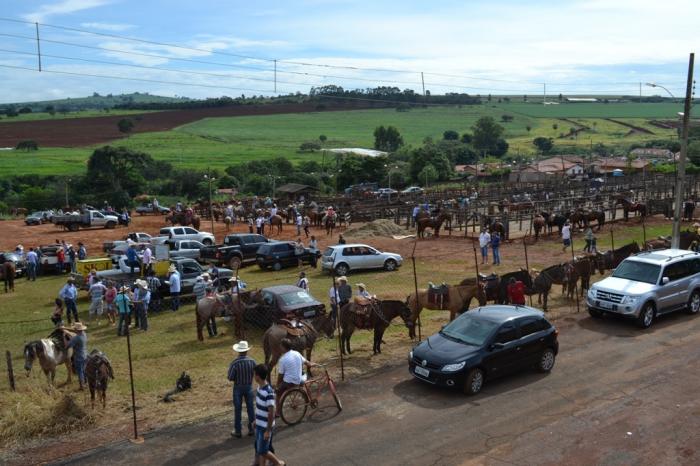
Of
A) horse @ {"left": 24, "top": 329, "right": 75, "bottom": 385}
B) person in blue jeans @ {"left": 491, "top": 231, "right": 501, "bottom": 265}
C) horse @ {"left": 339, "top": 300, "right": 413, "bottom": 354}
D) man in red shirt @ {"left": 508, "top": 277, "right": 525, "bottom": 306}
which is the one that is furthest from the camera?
person in blue jeans @ {"left": 491, "top": 231, "right": 501, "bottom": 265}

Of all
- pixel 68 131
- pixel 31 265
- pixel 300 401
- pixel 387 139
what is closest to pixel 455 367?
pixel 300 401

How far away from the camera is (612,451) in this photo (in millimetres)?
10703

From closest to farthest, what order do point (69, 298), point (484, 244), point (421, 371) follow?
point (421, 371) < point (69, 298) < point (484, 244)

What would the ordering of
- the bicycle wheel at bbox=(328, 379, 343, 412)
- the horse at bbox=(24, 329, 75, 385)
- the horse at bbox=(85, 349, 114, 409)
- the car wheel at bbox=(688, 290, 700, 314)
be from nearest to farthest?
1. the bicycle wheel at bbox=(328, 379, 343, 412)
2. the horse at bbox=(85, 349, 114, 409)
3. the horse at bbox=(24, 329, 75, 385)
4. the car wheel at bbox=(688, 290, 700, 314)

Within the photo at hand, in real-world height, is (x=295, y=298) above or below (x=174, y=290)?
above

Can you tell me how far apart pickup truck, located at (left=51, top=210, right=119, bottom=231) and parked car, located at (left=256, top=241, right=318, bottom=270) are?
22.7 metres

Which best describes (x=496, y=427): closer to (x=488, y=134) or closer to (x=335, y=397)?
(x=335, y=397)

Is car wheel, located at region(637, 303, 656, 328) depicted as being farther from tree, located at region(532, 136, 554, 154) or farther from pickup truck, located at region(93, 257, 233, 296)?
tree, located at region(532, 136, 554, 154)

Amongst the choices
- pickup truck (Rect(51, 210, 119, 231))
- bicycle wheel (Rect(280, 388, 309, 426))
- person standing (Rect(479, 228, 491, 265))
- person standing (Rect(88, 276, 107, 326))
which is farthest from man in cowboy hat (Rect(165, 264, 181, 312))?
pickup truck (Rect(51, 210, 119, 231))

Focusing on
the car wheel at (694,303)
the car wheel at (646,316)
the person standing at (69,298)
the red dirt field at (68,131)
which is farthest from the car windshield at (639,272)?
the red dirt field at (68,131)

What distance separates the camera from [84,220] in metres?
48.5

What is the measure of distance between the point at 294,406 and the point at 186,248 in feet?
72.5

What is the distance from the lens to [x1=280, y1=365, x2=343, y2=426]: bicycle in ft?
39.0

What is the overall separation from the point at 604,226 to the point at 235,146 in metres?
134
